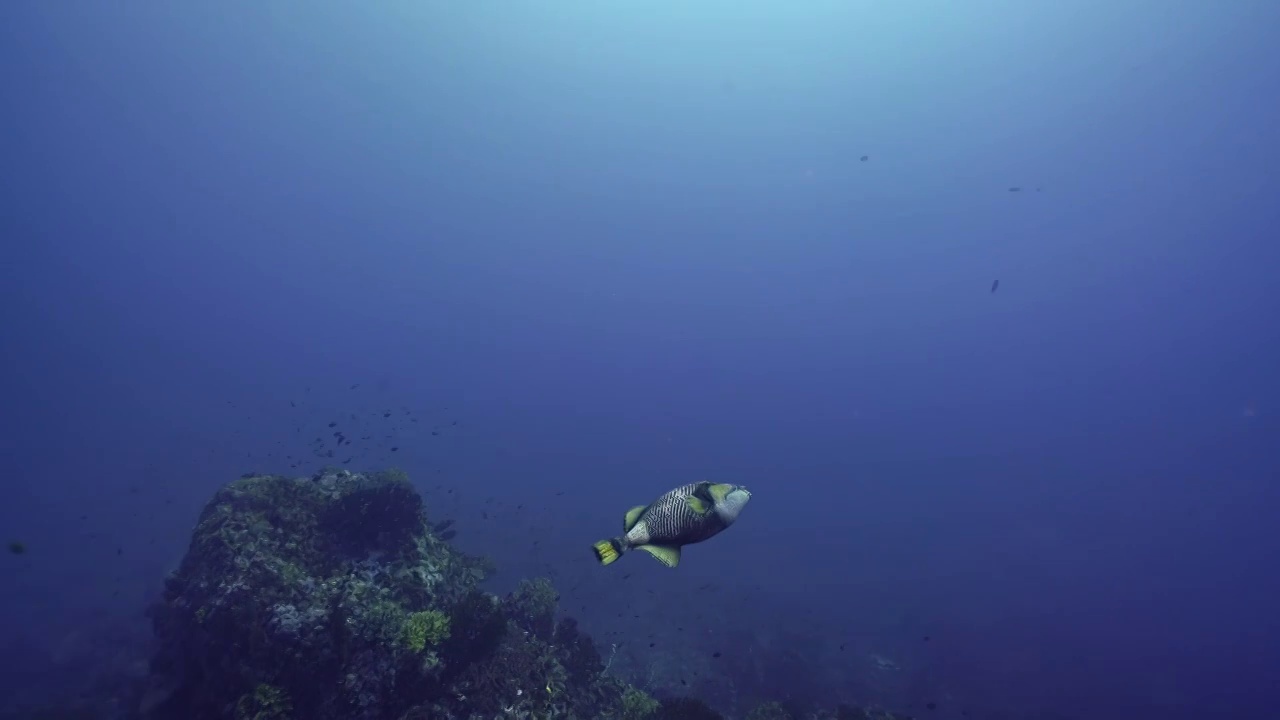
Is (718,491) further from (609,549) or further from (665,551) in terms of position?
(609,549)

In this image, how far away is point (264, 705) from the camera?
9398 millimetres

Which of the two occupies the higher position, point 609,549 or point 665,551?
point 609,549

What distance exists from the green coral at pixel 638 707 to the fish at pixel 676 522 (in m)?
10.6

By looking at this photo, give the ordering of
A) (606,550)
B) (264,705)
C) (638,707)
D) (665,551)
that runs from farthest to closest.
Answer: (638,707) → (264,705) → (665,551) → (606,550)

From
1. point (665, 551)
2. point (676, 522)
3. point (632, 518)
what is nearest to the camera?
point (676, 522)

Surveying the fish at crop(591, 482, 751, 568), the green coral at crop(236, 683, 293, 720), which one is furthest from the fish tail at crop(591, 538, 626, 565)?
the green coral at crop(236, 683, 293, 720)

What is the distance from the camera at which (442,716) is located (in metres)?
9.43

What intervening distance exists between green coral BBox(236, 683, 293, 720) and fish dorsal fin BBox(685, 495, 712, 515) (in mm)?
10486

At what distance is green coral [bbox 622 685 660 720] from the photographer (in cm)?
1176

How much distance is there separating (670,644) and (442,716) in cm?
2188

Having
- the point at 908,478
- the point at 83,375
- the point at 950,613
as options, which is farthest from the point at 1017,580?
the point at 83,375

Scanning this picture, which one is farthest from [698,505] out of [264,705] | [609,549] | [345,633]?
[264,705]

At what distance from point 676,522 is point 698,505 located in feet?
0.64

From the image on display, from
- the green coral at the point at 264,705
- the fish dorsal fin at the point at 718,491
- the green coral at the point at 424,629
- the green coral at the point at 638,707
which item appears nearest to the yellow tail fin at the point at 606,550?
the fish dorsal fin at the point at 718,491
